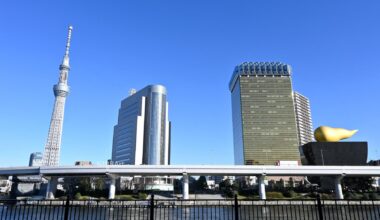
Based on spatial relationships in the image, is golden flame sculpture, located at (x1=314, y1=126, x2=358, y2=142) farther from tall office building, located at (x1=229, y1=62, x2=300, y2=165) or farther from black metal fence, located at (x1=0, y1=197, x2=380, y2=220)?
tall office building, located at (x1=229, y1=62, x2=300, y2=165)

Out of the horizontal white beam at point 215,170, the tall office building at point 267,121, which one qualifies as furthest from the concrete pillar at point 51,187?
the tall office building at point 267,121

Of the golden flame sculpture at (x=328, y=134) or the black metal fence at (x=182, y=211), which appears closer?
the black metal fence at (x=182, y=211)

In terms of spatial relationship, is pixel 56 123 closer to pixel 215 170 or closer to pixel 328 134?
pixel 215 170

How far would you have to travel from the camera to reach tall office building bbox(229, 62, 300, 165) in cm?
18300

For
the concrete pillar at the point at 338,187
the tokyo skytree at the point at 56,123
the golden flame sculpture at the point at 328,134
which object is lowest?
the concrete pillar at the point at 338,187

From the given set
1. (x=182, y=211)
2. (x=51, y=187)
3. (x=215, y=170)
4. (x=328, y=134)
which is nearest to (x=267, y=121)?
(x=328, y=134)

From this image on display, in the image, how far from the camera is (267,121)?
188 meters

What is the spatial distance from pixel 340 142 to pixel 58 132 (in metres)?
163

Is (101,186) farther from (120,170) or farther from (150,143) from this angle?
(150,143)

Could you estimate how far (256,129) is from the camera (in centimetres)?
18775

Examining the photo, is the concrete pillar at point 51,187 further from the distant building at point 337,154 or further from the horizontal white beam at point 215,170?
the distant building at point 337,154

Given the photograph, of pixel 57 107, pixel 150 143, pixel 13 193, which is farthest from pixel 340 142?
pixel 57 107

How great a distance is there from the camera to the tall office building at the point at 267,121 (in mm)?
183000

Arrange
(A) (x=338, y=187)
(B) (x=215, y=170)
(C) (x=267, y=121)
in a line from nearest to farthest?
(A) (x=338, y=187) < (B) (x=215, y=170) < (C) (x=267, y=121)
